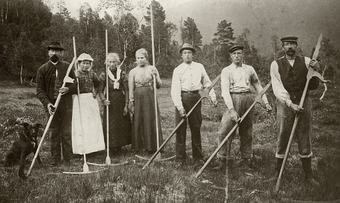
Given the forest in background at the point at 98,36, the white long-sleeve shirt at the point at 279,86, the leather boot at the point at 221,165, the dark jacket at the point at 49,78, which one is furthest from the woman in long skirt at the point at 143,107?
the forest in background at the point at 98,36

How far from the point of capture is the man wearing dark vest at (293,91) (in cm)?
581

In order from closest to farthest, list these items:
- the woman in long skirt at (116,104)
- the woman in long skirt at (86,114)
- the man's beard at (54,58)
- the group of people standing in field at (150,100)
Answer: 1. the group of people standing in field at (150,100)
2. the man's beard at (54,58)
3. the woman in long skirt at (86,114)
4. the woman in long skirt at (116,104)

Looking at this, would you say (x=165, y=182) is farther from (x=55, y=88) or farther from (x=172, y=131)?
(x=55, y=88)

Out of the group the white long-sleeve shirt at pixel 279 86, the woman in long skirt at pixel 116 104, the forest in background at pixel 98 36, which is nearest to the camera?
the white long-sleeve shirt at pixel 279 86

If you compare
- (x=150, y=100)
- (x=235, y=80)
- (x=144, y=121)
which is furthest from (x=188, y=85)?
(x=144, y=121)

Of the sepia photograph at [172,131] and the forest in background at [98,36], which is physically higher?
the forest in background at [98,36]

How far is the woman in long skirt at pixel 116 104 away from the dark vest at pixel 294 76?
3521 millimetres

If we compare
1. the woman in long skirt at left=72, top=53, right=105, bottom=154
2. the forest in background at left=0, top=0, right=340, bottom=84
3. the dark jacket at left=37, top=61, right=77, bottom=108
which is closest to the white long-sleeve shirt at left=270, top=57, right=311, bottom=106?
the woman in long skirt at left=72, top=53, right=105, bottom=154

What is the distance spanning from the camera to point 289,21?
36.2 ft

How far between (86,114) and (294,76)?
434cm

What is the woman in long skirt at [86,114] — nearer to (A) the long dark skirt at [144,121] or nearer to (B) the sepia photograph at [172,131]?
(B) the sepia photograph at [172,131]

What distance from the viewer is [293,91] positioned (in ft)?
19.3

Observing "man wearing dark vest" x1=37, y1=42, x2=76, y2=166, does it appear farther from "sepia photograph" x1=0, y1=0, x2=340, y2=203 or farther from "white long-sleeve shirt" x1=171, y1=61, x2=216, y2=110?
"white long-sleeve shirt" x1=171, y1=61, x2=216, y2=110

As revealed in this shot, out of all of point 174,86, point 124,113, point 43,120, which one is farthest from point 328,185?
point 43,120
